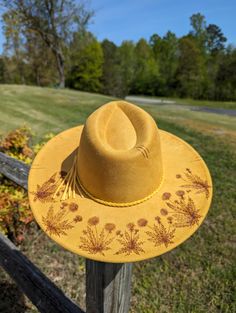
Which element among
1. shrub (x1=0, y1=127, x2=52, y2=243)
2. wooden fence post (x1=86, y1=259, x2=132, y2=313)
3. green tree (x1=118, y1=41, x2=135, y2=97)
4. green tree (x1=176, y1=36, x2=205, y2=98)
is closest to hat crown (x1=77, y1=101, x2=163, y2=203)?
wooden fence post (x1=86, y1=259, x2=132, y2=313)

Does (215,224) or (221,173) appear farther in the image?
(221,173)

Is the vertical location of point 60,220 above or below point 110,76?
above

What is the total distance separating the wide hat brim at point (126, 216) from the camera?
1.11 meters

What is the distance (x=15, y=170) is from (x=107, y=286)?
1644mm

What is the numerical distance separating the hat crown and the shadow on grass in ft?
7.44

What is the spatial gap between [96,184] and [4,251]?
69.4 inches

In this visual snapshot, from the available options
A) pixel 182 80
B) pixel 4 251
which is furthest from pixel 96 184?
pixel 182 80

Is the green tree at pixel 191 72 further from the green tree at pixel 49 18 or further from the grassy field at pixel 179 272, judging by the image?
the grassy field at pixel 179 272

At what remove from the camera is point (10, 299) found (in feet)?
9.62

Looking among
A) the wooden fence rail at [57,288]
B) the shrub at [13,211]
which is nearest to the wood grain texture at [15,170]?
the wooden fence rail at [57,288]

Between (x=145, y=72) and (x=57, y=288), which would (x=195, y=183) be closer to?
(x=57, y=288)

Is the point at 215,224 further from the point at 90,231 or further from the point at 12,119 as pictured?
the point at 12,119

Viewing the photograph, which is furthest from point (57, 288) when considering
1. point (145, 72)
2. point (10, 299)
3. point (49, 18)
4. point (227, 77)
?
point (145, 72)

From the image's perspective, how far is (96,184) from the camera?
1.20 meters
